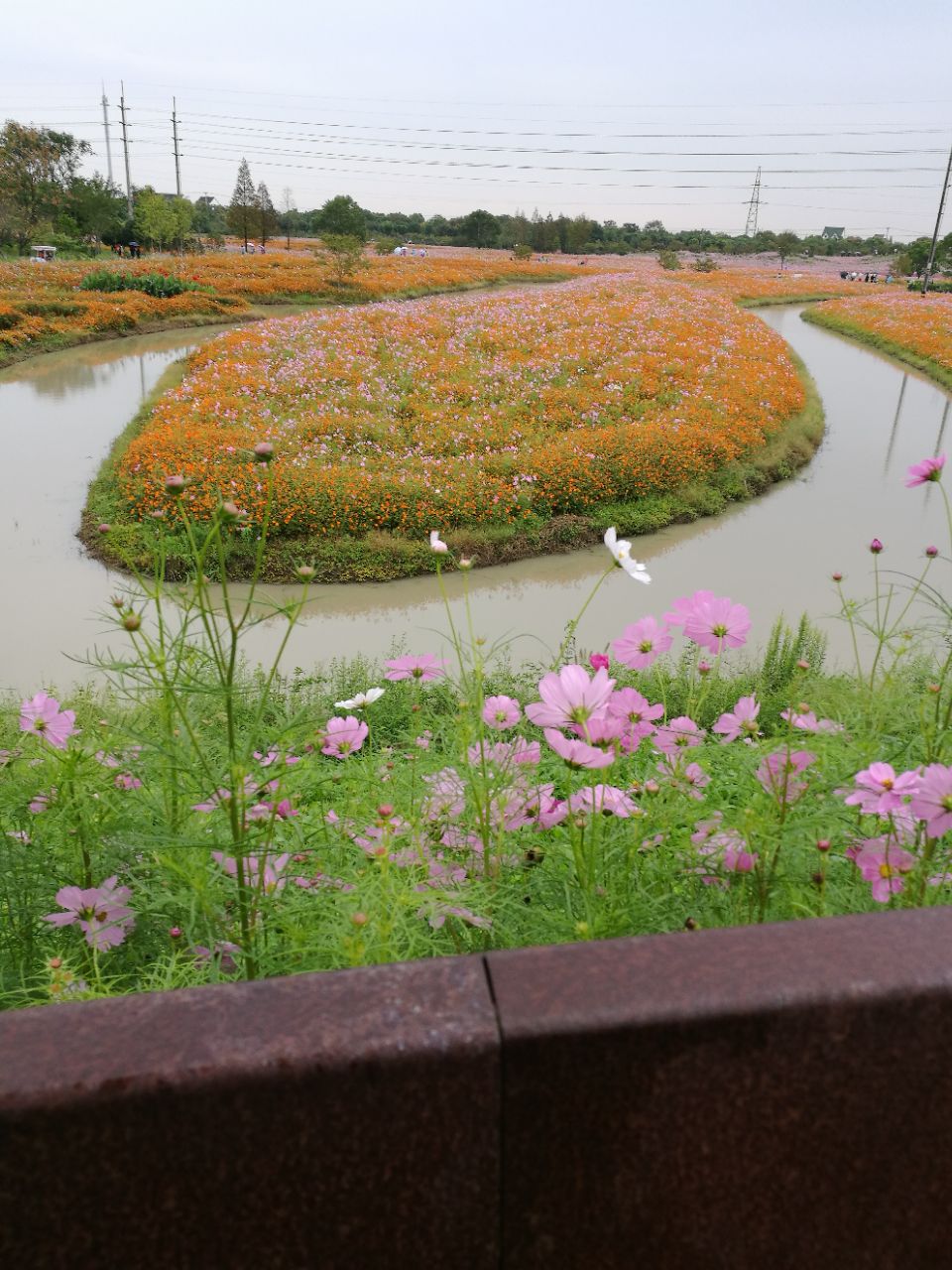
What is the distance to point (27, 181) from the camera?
37156 millimetres

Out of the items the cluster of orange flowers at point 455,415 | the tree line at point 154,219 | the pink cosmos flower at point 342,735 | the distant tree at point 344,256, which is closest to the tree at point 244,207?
the tree line at point 154,219

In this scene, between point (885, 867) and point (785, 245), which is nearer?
point (885, 867)

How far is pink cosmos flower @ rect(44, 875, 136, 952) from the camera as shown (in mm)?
1220

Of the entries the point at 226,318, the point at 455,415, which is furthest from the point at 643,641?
the point at 226,318

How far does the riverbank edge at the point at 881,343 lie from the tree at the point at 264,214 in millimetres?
26400

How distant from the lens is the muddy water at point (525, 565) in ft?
18.1

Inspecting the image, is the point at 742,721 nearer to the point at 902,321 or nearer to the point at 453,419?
the point at 453,419

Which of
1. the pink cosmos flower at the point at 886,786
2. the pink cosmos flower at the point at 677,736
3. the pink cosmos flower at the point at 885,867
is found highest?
the pink cosmos flower at the point at 886,786

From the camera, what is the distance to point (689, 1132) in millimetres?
832

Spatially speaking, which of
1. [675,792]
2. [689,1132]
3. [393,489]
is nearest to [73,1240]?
[689,1132]

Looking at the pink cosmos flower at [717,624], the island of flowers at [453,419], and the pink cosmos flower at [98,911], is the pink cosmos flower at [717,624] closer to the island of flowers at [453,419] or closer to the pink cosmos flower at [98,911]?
the pink cosmos flower at [98,911]

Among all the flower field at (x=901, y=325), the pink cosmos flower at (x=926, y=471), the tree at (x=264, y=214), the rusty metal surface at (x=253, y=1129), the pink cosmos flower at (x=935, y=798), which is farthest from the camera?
the tree at (x=264, y=214)

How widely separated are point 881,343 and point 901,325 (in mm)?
1611

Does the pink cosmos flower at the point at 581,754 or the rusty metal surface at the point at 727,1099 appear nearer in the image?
the rusty metal surface at the point at 727,1099
